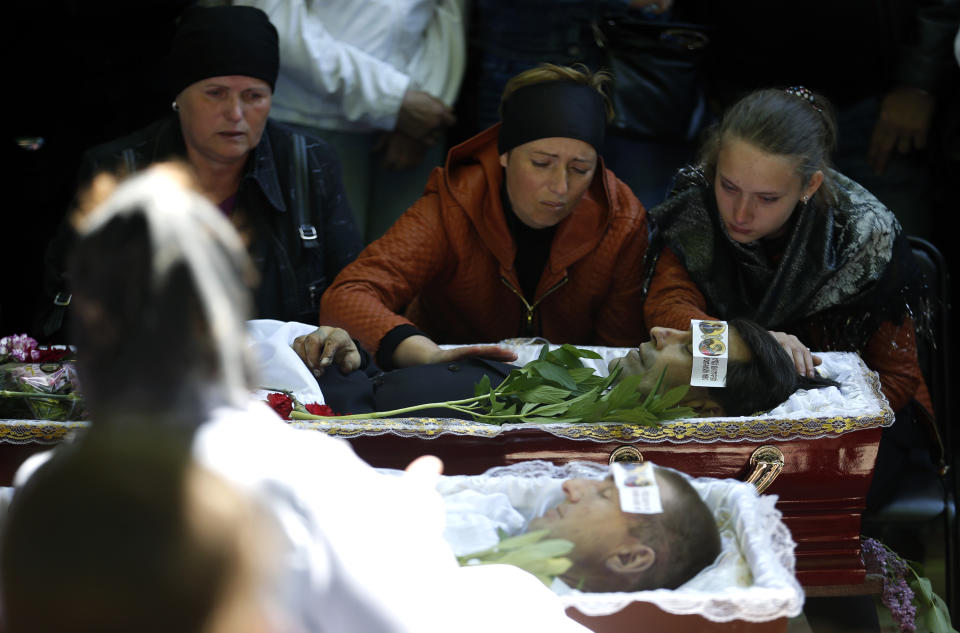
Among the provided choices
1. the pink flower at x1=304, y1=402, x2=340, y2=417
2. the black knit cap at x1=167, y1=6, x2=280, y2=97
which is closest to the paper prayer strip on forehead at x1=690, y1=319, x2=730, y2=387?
the pink flower at x1=304, y1=402, x2=340, y2=417

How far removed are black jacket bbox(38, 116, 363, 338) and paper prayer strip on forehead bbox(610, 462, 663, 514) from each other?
179cm

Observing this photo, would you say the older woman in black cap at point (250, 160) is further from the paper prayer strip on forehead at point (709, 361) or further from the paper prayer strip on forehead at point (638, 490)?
the paper prayer strip on forehead at point (638, 490)

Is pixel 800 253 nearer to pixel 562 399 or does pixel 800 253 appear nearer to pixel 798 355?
pixel 798 355

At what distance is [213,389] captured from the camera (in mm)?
1041

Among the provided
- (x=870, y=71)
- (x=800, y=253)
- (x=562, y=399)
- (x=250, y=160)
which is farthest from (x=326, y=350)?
(x=870, y=71)

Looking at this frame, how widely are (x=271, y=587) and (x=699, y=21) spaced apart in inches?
129

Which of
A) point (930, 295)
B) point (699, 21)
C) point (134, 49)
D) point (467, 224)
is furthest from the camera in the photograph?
point (699, 21)

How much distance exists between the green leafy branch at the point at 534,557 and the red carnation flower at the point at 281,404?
80cm

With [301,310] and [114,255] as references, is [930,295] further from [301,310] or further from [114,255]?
[114,255]

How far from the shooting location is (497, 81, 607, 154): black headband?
9.82ft

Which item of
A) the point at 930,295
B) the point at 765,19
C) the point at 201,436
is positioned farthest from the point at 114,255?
the point at 765,19

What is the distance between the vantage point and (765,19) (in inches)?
136

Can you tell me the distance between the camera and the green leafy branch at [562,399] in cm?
223

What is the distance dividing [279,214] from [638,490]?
2.04 metres
